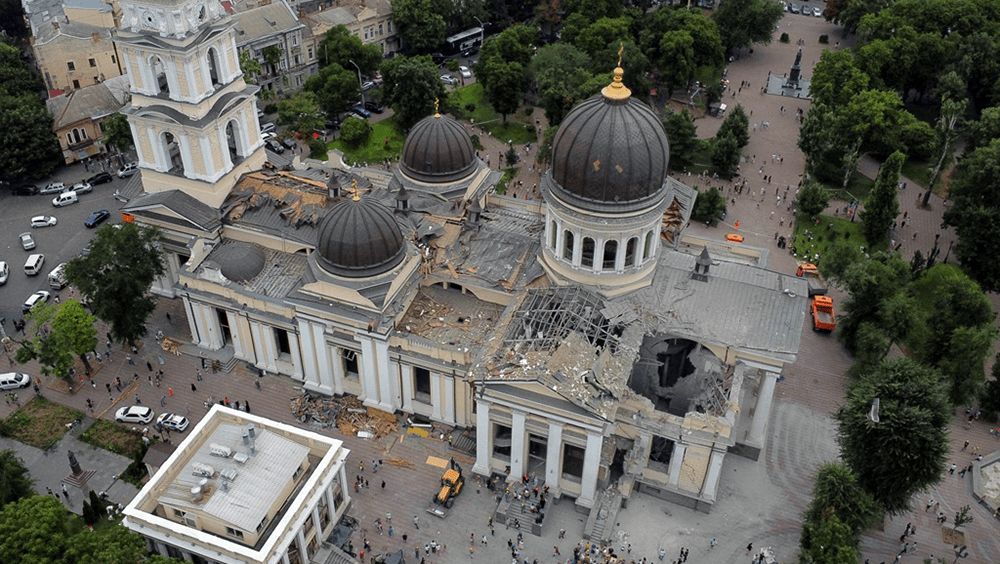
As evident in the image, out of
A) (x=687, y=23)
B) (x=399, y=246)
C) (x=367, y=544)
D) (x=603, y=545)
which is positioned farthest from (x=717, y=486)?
(x=687, y=23)

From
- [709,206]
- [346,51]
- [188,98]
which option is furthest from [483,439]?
[346,51]

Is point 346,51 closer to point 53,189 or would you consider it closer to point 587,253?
point 53,189

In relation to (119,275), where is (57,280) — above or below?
below

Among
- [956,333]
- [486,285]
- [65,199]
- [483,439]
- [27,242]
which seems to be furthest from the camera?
[65,199]

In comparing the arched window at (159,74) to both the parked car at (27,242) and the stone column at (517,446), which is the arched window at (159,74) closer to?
the parked car at (27,242)

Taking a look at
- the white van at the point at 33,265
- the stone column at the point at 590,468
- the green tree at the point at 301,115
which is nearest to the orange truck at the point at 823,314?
the stone column at the point at 590,468

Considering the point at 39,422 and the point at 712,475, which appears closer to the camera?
the point at 712,475

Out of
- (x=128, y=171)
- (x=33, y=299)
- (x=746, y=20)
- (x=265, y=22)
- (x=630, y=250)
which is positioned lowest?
(x=33, y=299)

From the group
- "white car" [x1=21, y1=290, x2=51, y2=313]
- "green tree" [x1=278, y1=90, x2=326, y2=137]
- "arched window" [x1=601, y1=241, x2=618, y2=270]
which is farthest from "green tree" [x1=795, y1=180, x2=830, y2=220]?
"white car" [x1=21, y1=290, x2=51, y2=313]
